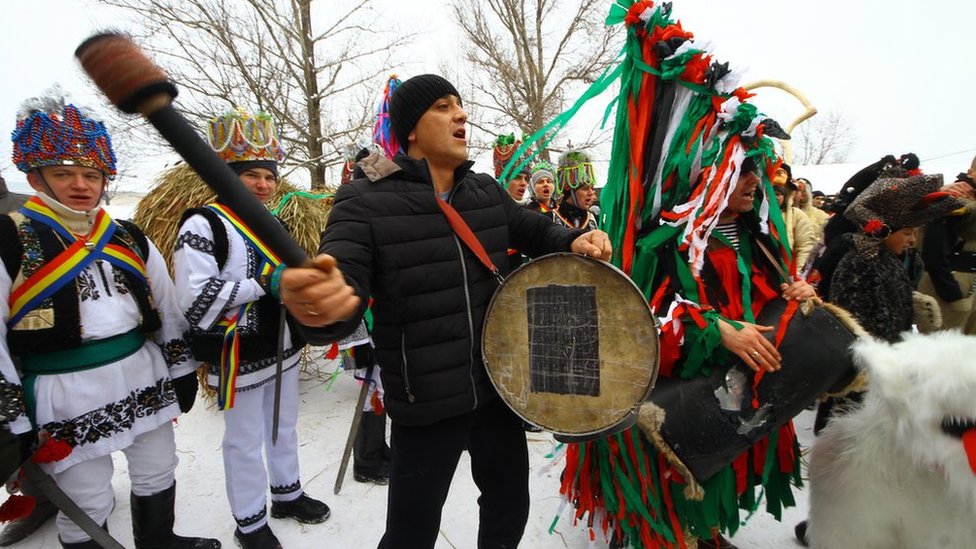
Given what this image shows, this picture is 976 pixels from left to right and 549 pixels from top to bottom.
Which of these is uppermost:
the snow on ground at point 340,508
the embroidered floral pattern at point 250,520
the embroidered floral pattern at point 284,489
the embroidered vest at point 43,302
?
the embroidered vest at point 43,302

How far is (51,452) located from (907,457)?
2.88 metres

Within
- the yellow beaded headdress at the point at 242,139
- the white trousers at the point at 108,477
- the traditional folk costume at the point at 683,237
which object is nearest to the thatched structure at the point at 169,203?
the yellow beaded headdress at the point at 242,139

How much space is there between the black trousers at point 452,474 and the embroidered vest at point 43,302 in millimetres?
1323

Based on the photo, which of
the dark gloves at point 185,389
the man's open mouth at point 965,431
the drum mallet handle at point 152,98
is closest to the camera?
the drum mallet handle at point 152,98

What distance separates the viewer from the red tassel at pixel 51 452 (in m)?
1.69

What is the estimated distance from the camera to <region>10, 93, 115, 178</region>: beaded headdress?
68.4 inches

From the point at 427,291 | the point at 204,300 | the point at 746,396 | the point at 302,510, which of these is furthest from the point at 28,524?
the point at 746,396

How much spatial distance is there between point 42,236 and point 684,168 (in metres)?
2.51

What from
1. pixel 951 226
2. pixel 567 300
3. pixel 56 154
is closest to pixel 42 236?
pixel 56 154

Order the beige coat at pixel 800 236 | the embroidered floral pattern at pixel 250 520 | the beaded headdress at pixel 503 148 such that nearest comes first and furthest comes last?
the embroidered floral pattern at pixel 250 520, the beige coat at pixel 800 236, the beaded headdress at pixel 503 148

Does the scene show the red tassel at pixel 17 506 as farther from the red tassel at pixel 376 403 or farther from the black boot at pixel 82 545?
the red tassel at pixel 376 403

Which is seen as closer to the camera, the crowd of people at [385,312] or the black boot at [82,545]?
the crowd of people at [385,312]

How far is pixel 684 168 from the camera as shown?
185 cm

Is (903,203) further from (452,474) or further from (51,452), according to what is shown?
(51,452)
